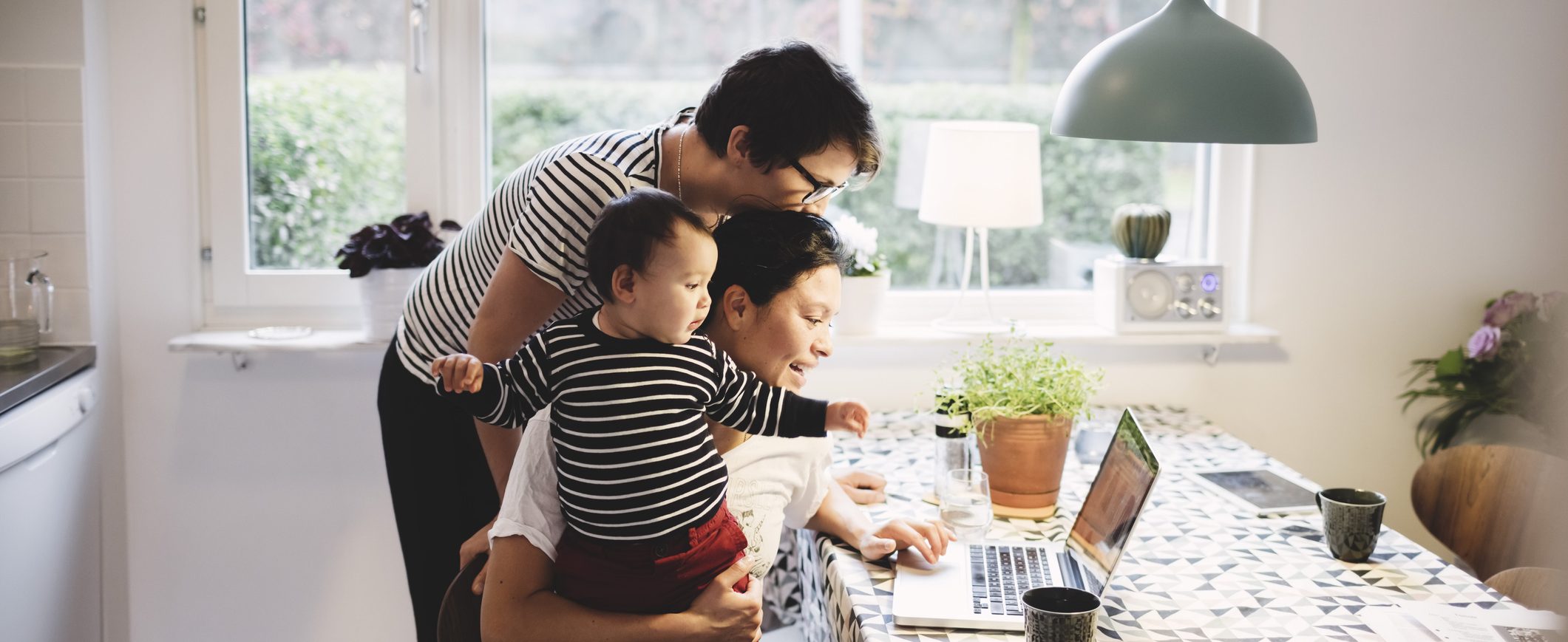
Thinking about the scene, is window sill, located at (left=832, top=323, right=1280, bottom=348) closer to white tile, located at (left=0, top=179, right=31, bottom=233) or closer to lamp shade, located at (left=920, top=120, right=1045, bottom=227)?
lamp shade, located at (left=920, top=120, right=1045, bottom=227)

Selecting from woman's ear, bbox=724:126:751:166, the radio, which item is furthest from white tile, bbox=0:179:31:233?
the radio

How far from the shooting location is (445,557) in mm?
1716

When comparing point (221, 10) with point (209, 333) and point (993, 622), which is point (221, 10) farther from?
point (993, 622)

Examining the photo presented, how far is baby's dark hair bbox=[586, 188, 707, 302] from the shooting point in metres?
1.20

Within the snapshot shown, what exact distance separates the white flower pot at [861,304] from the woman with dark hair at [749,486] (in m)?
0.88

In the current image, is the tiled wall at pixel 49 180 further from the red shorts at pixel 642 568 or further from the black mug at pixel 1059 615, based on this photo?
the black mug at pixel 1059 615

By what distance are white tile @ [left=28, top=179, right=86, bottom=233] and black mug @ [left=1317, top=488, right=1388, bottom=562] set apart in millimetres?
2284

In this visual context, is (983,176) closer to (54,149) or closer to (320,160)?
(320,160)

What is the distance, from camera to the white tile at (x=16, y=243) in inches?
92.0

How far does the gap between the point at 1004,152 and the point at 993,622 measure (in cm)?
129

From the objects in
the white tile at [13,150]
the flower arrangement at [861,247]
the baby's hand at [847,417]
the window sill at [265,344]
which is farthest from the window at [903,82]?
the baby's hand at [847,417]

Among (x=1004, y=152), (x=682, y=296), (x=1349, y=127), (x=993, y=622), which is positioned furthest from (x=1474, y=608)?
(x=1349, y=127)

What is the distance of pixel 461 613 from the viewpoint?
135 centimetres

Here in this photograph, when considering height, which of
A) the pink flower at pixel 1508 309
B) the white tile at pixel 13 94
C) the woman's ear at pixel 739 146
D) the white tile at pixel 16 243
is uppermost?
the white tile at pixel 13 94
